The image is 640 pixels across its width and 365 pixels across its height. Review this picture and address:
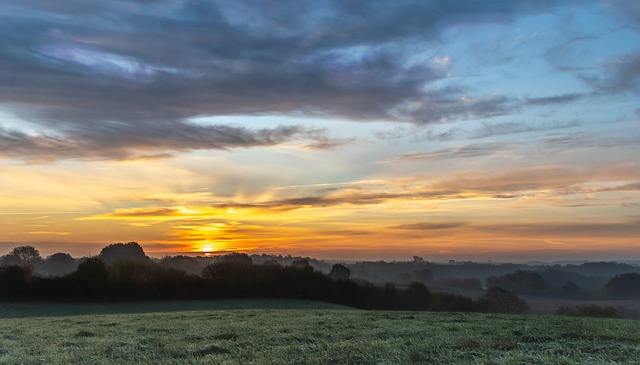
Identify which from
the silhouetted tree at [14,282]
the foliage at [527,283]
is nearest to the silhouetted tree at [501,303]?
the foliage at [527,283]

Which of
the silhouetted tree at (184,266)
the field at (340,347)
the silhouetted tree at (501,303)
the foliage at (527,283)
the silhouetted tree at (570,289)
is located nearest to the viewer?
the field at (340,347)

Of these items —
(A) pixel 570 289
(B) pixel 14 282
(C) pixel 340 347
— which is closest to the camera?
(C) pixel 340 347

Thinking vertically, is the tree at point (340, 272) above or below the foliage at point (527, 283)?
above

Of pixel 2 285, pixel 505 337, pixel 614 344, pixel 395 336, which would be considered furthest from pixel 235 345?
pixel 2 285

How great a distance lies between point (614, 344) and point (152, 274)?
234 ft

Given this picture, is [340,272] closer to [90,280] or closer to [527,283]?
[90,280]

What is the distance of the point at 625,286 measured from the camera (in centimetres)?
16825

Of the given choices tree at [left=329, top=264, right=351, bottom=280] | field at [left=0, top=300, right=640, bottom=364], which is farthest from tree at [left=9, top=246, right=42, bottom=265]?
field at [left=0, top=300, right=640, bottom=364]

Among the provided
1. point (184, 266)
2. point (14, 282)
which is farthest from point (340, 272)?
point (14, 282)

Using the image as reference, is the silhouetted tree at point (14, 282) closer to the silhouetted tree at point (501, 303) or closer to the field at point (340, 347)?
the field at point (340, 347)

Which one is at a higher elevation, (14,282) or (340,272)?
(14,282)

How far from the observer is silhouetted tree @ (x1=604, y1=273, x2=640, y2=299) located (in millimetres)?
164750

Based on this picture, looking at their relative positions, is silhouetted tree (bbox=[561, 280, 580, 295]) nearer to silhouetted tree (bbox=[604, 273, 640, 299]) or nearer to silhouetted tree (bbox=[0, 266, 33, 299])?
silhouetted tree (bbox=[604, 273, 640, 299])

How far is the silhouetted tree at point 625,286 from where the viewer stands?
16475 centimetres
